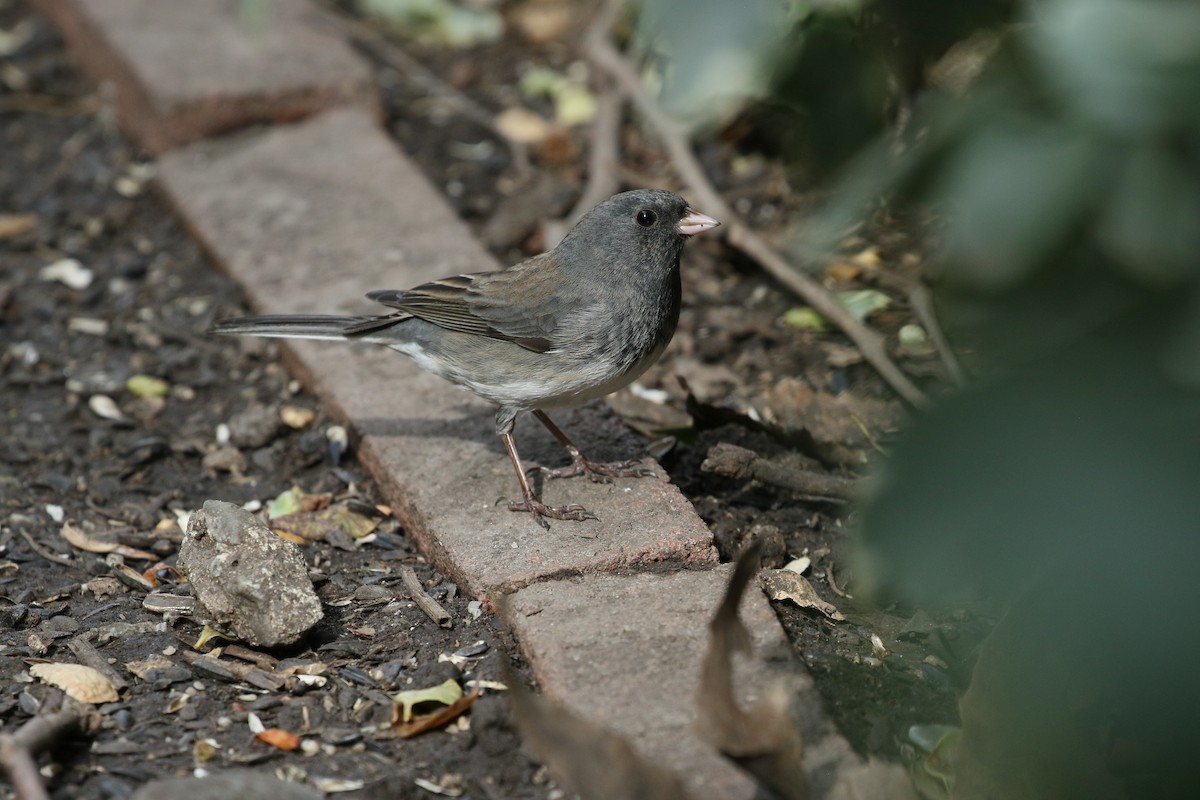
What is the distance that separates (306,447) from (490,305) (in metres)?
0.76

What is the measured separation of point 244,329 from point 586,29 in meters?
3.00

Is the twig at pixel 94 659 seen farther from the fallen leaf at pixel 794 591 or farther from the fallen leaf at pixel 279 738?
the fallen leaf at pixel 794 591

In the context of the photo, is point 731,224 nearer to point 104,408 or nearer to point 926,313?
point 926,313

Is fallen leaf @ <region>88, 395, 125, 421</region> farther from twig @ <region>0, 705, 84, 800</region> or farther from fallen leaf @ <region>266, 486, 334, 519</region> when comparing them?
twig @ <region>0, 705, 84, 800</region>

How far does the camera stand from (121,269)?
4.71 meters

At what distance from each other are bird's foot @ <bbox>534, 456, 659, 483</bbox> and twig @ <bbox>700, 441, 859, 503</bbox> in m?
0.17

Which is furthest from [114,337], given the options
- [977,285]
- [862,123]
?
[977,285]

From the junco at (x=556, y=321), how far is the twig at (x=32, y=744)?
117 centimetres

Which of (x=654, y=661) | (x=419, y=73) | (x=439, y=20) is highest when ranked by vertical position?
(x=654, y=661)

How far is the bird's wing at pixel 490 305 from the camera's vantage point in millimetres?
3406

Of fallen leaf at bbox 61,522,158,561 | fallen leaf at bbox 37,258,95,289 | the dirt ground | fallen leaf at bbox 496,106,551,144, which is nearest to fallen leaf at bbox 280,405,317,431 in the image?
the dirt ground

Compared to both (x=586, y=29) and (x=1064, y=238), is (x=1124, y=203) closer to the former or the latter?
(x=1064, y=238)

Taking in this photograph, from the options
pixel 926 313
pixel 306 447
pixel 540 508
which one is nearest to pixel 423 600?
pixel 540 508

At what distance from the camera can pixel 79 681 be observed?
8.63 feet
